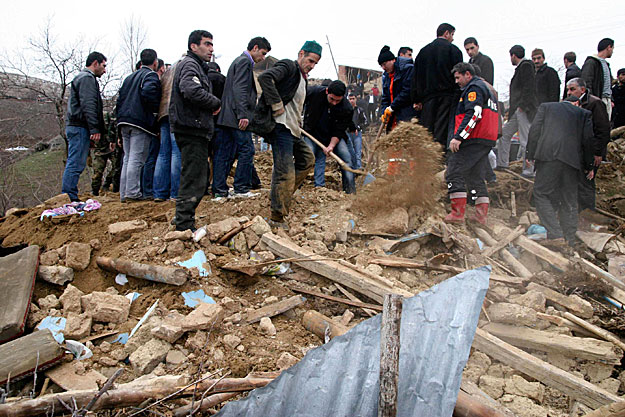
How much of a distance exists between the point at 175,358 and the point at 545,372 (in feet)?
8.67

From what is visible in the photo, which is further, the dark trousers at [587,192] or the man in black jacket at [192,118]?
the dark trousers at [587,192]

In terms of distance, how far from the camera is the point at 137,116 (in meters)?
5.28

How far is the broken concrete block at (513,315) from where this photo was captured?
3.20m

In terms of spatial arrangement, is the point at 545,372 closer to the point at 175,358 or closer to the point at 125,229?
the point at 175,358

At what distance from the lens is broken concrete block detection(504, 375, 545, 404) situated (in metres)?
2.64

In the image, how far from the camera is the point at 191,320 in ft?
9.29

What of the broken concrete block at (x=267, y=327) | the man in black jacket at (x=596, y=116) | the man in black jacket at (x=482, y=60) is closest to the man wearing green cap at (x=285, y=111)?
the broken concrete block at (x=267, y=327)

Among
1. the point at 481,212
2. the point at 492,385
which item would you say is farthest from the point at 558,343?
the point at 481,212

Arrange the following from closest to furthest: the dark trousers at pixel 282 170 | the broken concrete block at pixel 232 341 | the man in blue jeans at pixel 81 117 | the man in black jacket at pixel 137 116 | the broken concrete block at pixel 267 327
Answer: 1. the broken concrete block at pixel 232 341
2. the broken concrete block at pixel 267 327
3. the dark trousers at pixel 282 170
4. the man in blue jeans at pixel 81 117
5. the man in black jacket at pixel 137 116

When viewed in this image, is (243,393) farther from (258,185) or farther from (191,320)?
(258,185)

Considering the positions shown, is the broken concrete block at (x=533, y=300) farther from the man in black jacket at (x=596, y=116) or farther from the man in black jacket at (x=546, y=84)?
the man in black jacket at (x=546, y=84)

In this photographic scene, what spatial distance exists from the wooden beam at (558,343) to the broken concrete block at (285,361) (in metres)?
1.72

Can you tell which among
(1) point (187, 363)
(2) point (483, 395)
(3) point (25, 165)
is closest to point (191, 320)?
(1) point (187, 363)

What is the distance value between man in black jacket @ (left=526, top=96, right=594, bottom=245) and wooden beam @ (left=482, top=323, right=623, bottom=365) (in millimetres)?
2512
